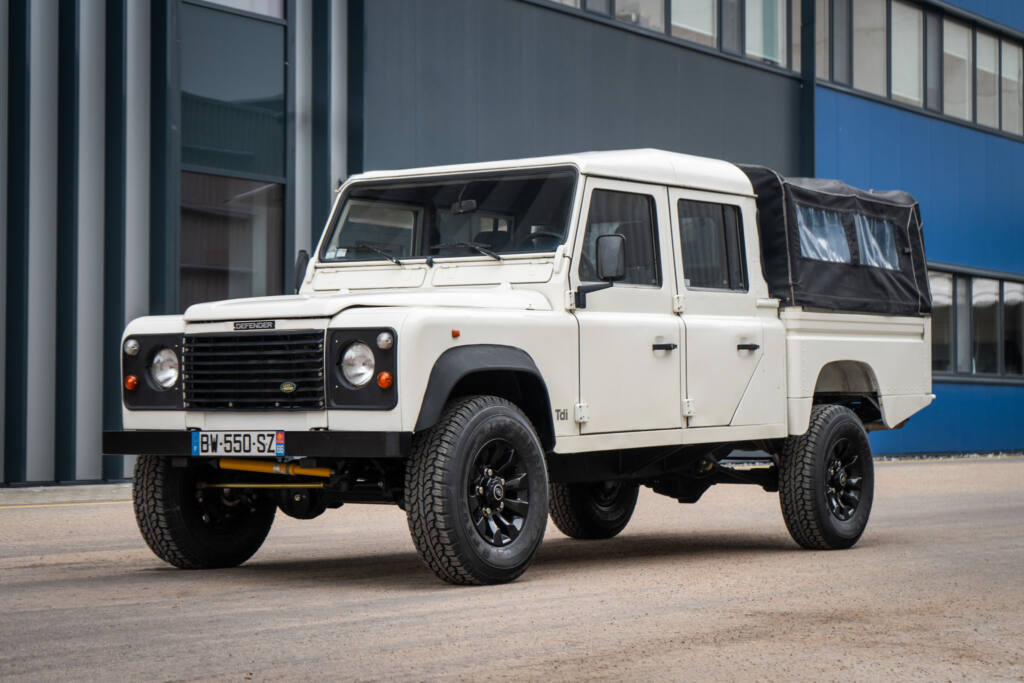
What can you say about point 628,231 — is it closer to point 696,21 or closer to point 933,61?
point 696,21

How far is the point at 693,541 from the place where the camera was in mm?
10766

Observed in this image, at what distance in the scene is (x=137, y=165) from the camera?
1612 centimetres

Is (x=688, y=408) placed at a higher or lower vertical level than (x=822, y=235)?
lower

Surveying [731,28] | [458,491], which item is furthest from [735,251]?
[731,28]

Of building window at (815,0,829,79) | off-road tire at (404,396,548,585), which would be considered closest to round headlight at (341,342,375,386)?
off-road tire at (404,396,548,585)

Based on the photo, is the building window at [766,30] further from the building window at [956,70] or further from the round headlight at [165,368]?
the round headlight at [165,368]

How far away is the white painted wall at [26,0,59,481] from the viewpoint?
15.3 meters

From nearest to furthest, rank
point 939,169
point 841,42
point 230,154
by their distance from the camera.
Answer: point 230,154
point 841,42
point 939,169

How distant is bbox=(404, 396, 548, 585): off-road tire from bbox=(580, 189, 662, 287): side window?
4.16 ft

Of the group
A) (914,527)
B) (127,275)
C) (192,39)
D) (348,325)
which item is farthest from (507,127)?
(348,325)

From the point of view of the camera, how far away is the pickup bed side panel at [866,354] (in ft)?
32.7

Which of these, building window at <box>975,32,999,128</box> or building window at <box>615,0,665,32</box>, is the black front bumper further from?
building window at <box>975,32,999,128</box>

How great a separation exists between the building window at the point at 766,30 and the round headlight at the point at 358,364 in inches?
720

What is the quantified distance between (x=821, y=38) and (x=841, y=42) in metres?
0.60
